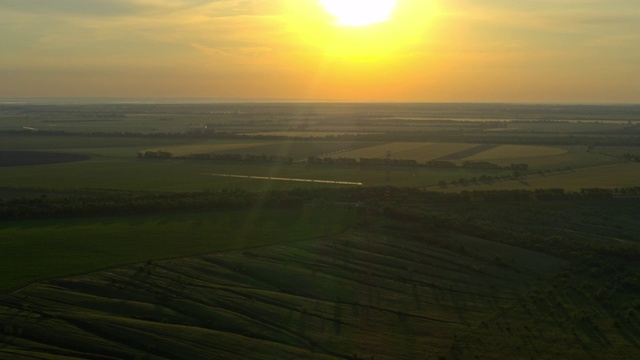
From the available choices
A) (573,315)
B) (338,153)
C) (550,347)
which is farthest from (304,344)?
(338,153)

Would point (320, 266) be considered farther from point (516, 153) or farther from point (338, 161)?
point (516, 153)

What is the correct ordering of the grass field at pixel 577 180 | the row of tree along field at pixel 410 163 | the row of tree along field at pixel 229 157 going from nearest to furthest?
1. the grass field at pixel 577 180
2. the row of tree along field at pixel 410 163
3. the row of tree along field at pixel 229 157

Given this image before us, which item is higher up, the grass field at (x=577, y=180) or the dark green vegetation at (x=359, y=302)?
the grass field at (x=577, y=180)

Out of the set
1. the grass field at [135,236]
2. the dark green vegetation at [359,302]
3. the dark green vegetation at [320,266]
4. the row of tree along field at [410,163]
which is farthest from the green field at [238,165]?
the dark green vegetation at [359,302]

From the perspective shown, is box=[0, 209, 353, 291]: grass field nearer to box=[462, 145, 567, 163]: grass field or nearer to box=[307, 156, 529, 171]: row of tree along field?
box=[307, 156, 529, 171]: row of tree along field

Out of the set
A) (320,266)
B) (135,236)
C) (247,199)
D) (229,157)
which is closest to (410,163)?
(229,157)

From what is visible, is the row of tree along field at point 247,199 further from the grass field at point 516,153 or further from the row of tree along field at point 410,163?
the grass field at point 516,153

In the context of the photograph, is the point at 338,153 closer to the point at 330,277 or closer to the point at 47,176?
the point at 47,176
